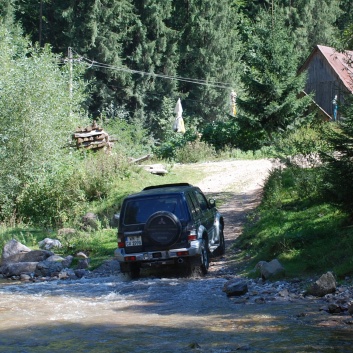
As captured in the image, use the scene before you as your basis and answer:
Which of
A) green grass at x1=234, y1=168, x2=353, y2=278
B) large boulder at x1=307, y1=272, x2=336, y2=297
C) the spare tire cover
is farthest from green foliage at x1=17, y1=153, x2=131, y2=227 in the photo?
large boulder at x1=307, y1=272, x2=336, y2=297

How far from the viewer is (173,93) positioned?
52125 millimetres

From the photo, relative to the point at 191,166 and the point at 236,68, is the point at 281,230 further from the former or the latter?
the point at 236,68

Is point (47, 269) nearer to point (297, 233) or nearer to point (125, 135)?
point (297, 233)

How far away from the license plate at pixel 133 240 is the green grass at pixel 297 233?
7.98ft

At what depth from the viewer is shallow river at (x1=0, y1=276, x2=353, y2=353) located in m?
8.78

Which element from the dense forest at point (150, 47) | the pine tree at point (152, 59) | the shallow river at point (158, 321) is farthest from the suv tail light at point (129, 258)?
the pine tree at point (152, 59)

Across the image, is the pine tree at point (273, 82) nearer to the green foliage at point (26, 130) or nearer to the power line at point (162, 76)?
the green foliage at point (26, 130)

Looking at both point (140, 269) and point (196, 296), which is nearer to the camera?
point (196, 296)

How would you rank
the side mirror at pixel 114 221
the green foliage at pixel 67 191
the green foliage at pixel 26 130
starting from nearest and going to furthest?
the side mirror at pixel 114 221
the green foliage at pixel 67 191
the green foliage at pixel 26 130

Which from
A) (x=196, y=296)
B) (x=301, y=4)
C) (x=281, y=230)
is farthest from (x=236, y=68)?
(x=196, y=296)

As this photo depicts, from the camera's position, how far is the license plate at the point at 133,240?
43.8ft

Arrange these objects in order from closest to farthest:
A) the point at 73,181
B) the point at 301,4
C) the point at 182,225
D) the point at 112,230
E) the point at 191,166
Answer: the point at 182,225
the point at 112,230
the point at 73,181
the point at 191,166
the point at 301,4

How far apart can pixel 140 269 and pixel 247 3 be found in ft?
170

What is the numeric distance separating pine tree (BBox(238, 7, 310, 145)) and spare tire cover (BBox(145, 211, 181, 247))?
1922cm
